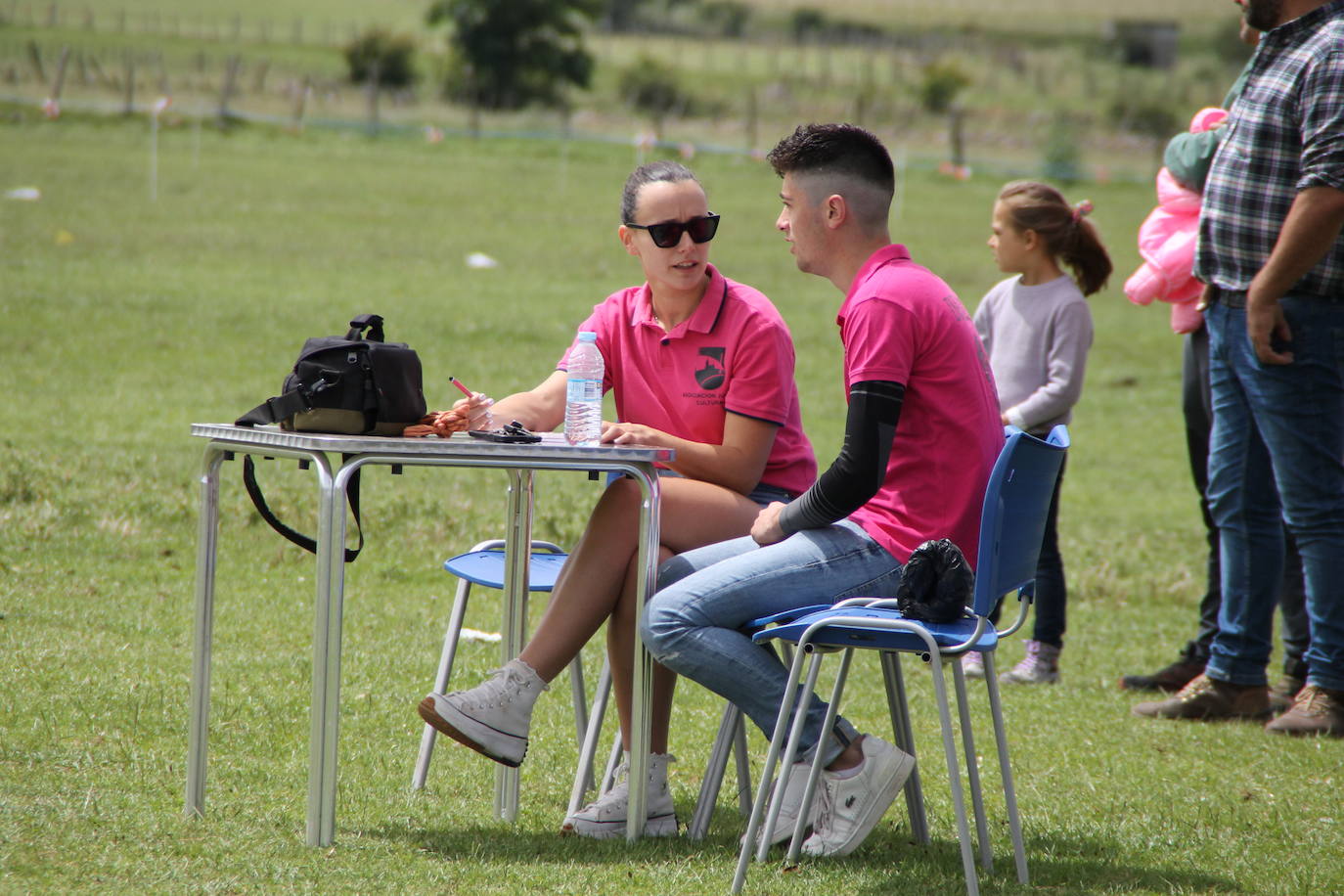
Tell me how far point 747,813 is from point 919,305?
1.55 m

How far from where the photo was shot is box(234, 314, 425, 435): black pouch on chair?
12.0 feet

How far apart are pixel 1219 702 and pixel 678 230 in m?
2.81

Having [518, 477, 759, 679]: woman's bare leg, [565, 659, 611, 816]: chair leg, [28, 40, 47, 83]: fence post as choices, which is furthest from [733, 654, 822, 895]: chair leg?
[28, 40, 47, 83]: fence post

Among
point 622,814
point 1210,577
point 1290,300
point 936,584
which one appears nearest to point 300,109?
point 1210,577

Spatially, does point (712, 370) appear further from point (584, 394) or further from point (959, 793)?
point (959, 793)

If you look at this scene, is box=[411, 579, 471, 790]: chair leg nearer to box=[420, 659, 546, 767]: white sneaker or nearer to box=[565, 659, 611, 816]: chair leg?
box=[565, 659, 611, 816]: chair leg

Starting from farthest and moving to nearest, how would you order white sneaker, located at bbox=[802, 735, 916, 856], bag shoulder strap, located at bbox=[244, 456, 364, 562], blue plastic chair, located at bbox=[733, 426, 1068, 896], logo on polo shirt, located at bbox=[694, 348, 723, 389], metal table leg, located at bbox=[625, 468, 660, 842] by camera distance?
logo on polo shirt, located at bbox=[694, 348, 723, 389] → bag shoulder strap, located at bbox=[244, 456, 364, 562] → metal table leg, located at bbox=[625, 468, 660, 842] → white sneaker, located at bbox=[802, 735, 916, 856] → blue plastic chair, located at bbox=[733, 426, 1068, 896]

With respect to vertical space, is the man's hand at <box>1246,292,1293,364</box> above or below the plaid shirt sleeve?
below

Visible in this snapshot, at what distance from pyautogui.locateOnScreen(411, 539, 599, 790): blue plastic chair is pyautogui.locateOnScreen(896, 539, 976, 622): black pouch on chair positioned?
3.84ft

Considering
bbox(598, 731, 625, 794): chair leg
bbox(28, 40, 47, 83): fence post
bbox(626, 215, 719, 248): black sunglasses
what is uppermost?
bbox(28, 40, 47, 83): fence post

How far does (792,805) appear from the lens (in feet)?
12.3

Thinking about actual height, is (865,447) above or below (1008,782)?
above

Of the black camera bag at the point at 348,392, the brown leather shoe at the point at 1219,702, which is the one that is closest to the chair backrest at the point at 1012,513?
the black camera bag at the point at 348,392

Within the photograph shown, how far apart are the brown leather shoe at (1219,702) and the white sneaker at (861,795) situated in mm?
2241
